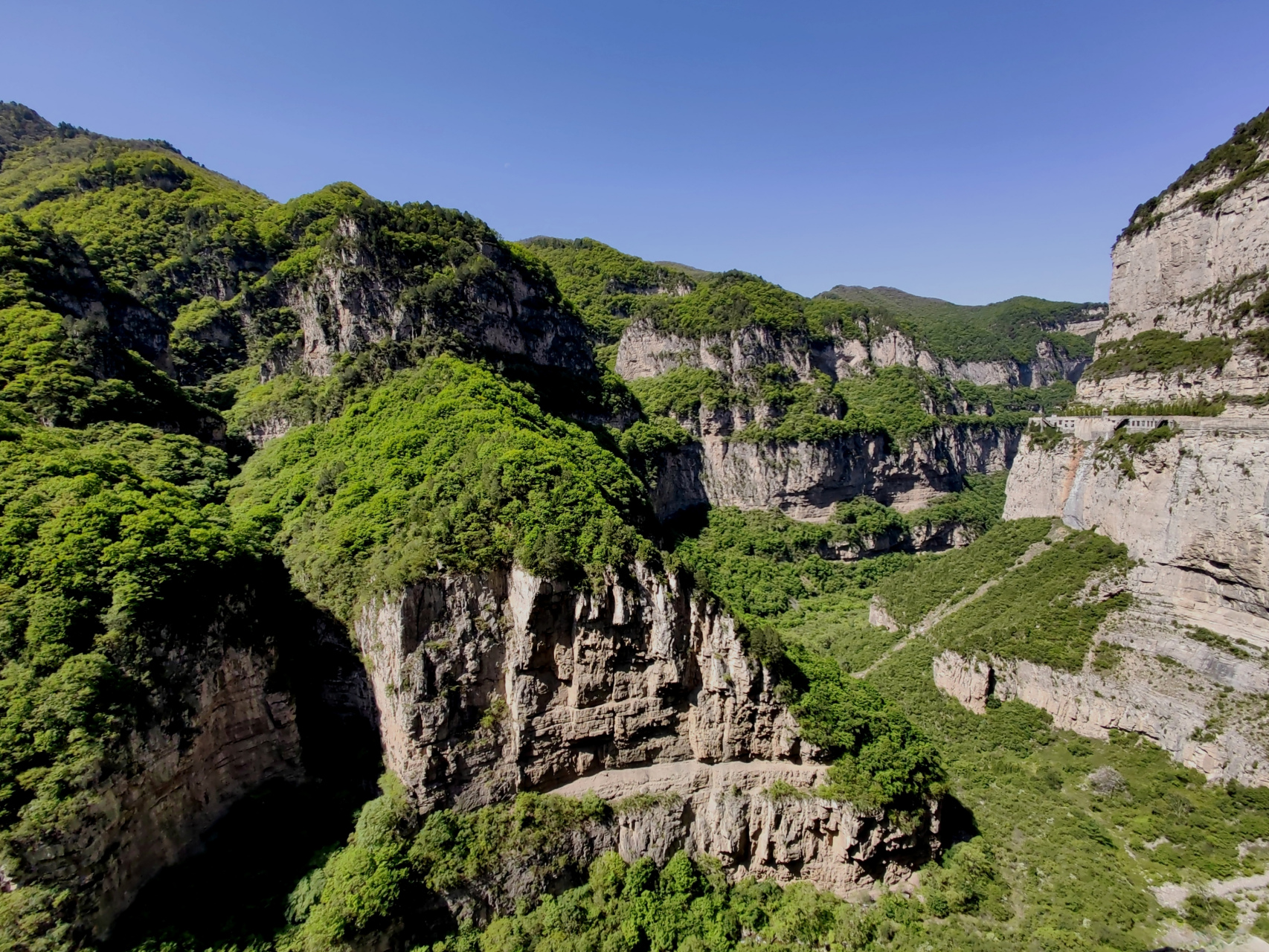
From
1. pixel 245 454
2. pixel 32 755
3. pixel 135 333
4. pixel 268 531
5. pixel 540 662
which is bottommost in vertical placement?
pixel 540 662

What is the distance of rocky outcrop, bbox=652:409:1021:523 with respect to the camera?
76438 millimetres

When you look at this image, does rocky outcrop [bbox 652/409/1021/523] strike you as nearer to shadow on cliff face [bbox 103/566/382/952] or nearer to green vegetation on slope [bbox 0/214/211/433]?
shadow on cliff face [bbox 103/566/382/952]

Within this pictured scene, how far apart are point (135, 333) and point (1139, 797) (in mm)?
71870

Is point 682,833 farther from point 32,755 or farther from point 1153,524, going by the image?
point 1153,524

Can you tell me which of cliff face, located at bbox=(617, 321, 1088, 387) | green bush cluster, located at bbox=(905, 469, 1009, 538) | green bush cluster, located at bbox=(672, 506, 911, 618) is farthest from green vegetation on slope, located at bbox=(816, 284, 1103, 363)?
green bush cluster, located at bbox=(672, 506, 911, 618)

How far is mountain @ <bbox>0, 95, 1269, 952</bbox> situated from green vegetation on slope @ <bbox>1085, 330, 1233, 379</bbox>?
37 centimetres

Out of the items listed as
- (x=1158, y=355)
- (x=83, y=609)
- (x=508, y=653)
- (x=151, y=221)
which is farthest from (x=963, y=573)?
(x=151, y=221)

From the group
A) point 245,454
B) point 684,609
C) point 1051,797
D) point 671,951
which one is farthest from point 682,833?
point 245,454

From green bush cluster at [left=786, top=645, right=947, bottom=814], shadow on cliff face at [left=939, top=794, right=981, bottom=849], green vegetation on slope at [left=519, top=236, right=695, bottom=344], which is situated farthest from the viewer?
green vegetation on slope at [left=519, top=236, right=695, bottom=344]

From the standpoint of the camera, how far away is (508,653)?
24.8 metres

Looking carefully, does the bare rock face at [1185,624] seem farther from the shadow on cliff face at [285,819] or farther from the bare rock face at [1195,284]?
the shadow on cliff face at [285,819]

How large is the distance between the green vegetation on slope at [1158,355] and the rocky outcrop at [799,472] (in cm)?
3122

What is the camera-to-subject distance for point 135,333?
4431 cm

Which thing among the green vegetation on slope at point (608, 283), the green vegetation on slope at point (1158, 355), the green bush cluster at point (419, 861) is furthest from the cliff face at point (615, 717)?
the green vegetation on slope at point (608, 283)
